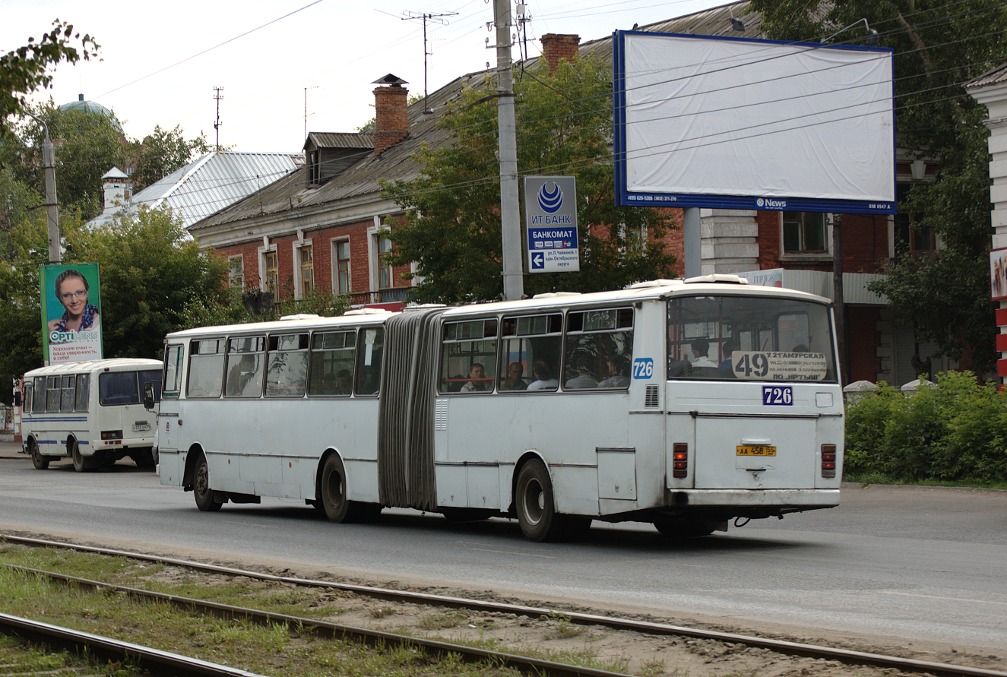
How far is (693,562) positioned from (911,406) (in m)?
10.6

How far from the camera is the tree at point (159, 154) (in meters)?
100

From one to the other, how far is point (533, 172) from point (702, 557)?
20504 millimetres

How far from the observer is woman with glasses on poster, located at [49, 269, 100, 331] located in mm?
43625

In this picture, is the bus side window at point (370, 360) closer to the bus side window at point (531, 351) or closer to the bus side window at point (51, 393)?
the bus side window at point (531, 351)

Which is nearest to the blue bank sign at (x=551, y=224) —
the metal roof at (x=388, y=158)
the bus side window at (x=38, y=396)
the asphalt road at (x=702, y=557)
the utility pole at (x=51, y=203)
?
the asphalt road at (x=702, y=557)

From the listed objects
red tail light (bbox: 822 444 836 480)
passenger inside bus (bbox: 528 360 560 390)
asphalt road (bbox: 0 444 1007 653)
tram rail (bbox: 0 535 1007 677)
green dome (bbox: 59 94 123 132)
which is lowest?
asphalt road (bbox: 0 444 1007 653)

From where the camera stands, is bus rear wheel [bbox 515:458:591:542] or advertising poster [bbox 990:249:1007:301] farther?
advertising poster [bbox 990:249:1007:301]

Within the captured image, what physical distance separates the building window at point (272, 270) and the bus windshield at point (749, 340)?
136ft

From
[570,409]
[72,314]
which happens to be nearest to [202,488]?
[570,409]

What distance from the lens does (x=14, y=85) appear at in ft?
50.7

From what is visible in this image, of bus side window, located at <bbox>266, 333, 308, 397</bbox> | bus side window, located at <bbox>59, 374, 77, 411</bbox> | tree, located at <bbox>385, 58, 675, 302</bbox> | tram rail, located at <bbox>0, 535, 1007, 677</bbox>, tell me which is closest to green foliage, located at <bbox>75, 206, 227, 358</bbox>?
bus side window, located at <bbox>59, 374, 77, 411</bbox>

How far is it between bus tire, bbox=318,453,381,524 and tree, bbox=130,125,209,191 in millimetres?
81199

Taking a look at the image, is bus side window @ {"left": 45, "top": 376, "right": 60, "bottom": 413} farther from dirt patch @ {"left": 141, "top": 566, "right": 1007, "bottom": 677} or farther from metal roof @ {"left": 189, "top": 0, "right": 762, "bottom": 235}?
dirt patch @ {"left": 141, "top": 566, "right": 1007, "bottom": 677}

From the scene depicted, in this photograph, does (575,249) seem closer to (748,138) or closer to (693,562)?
(748,138)
